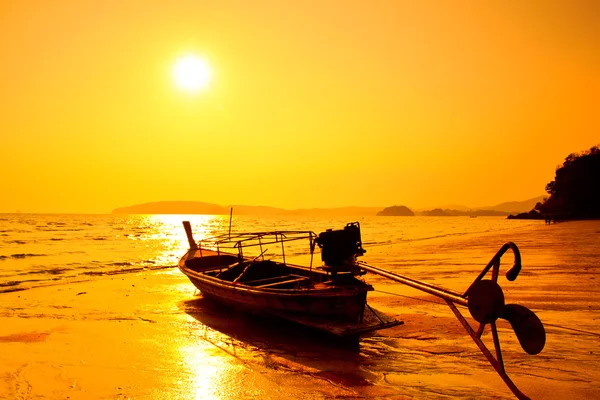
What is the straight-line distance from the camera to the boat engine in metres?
8.89

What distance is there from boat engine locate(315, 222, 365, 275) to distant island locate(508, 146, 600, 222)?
228 feet

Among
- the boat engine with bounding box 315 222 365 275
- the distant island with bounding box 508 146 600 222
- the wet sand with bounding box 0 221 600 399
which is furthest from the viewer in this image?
the distant island with bounding box 508 146 600 222

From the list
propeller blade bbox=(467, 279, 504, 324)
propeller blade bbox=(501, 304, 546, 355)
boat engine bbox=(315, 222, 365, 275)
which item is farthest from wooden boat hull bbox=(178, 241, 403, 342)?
propeller blade bbox=(501, 304, 546, 355)

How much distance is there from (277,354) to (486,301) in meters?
5.15

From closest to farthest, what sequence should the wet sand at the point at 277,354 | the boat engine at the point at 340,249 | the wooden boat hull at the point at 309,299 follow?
1. the wet sand at the point at 277,354
2. the wooden boat hull at the point at 309,299
3. the boat engine at the point at 340,249

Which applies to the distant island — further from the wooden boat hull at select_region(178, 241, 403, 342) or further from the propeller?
the propeller

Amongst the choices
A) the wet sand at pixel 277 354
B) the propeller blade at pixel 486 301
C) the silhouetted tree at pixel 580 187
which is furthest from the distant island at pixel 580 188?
the propeller blade at pixel 486 301

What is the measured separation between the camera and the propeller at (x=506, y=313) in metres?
4.41

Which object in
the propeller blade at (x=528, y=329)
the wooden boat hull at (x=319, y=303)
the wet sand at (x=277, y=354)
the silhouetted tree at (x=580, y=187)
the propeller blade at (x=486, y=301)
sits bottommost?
the wet sand at (x=277, y=354)

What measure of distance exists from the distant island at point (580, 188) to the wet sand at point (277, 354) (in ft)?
219

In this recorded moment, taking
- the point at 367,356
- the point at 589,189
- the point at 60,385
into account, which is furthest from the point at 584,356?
the point at 589,189

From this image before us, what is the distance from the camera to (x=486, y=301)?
472 centimetres

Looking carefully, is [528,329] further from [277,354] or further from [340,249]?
[277,354]

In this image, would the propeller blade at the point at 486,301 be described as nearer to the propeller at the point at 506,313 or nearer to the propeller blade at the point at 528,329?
the propeller at the point at 506,313
